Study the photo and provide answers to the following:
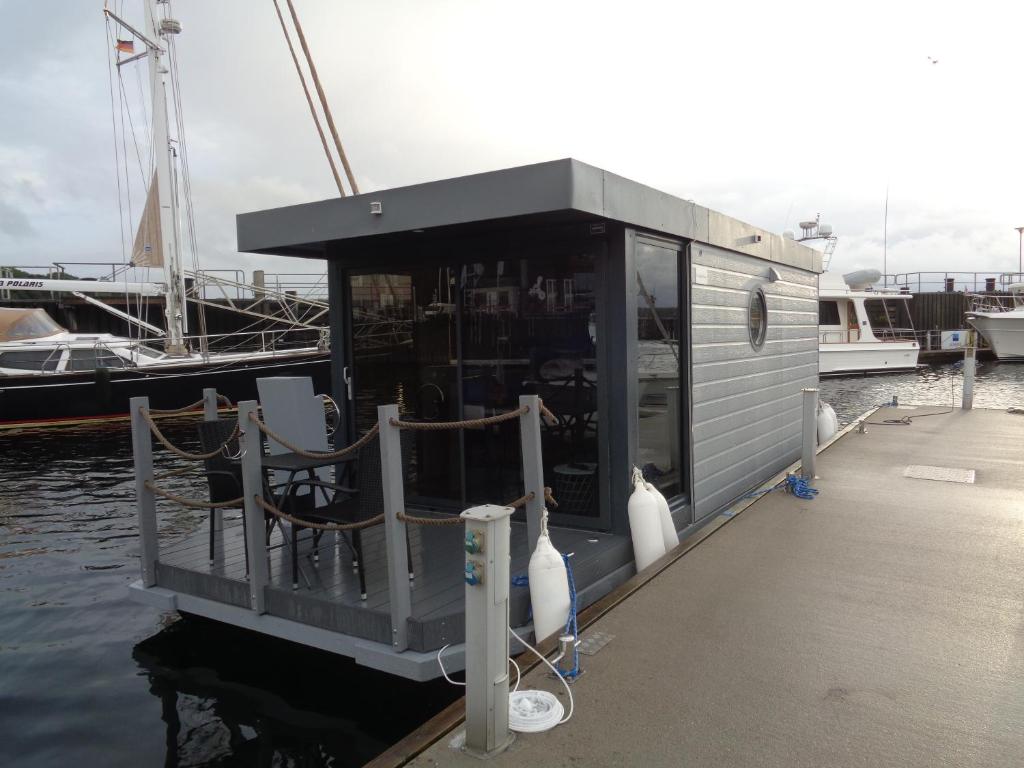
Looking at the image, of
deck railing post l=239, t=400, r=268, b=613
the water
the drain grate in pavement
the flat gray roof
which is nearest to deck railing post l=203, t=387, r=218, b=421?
the flat gray roof

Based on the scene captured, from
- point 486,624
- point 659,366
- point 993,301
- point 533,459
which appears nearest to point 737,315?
point 659,366

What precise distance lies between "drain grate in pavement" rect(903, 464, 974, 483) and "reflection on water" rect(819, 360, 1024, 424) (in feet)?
33.3

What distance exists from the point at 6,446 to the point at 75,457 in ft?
8.70

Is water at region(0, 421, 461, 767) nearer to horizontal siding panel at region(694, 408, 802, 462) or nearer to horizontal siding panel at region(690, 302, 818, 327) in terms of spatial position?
horizontal siding panel at region(694, 408, 802, 462)

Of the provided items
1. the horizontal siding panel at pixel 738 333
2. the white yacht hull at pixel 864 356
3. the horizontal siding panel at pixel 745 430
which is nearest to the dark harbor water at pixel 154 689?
the horizontal siding panel at pixel 745 430

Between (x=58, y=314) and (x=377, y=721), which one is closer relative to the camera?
(x=377, y=721)

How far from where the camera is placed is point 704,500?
593cm

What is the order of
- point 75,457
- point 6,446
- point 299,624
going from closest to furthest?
1. point 299,624
2. point 75,457
3. point 6,446

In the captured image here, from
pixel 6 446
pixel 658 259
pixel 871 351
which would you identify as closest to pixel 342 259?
pixel 658 259

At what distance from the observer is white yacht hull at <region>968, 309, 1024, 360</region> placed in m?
33.6

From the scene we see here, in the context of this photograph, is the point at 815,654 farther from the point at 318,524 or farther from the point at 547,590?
the point at 318,524

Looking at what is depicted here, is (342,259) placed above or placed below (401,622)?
above

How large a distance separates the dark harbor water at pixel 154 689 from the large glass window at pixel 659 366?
7.15 ft

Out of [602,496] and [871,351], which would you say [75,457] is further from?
[871,351]
